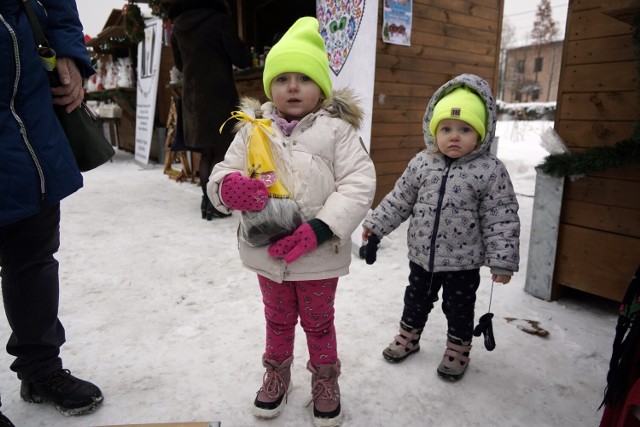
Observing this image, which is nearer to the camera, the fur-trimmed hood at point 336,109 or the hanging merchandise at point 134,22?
the fur-trimmed hood at point 336,109

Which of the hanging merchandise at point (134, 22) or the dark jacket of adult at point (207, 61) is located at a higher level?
the hanging merchandise at point (134, 22)

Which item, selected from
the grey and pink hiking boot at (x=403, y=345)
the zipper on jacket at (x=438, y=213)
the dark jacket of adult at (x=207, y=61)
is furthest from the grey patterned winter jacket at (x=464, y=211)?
the dark jacket of adult at (x=207, y=61)

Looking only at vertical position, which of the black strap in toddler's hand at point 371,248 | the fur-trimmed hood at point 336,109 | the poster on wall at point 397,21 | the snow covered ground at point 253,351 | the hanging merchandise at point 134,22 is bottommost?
the snow covered ground at point 253,351

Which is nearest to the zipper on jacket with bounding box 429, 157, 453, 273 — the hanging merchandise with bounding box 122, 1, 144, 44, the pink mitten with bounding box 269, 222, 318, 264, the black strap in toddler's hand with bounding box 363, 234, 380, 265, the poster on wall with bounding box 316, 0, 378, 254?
the black strap in toddler's hand with bounding box 363, 234, 380, 265

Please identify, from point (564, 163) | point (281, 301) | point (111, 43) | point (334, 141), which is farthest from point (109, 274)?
point (111, 43)

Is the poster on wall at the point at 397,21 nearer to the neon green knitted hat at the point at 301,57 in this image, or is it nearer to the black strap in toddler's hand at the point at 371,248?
the neon green knitted hat at the point at 301,57

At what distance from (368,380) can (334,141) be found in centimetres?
105

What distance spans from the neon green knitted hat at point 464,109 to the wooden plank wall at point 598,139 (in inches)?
39.9

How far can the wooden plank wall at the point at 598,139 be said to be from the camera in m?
2.26

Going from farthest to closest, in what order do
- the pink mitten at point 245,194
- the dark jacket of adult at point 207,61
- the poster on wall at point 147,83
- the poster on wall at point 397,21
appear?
the poster on wall at point 147,83 → the dark jacket of adult at point 207,61 → the poster on wall at point 397,21 → the pink mitten at point 245,194

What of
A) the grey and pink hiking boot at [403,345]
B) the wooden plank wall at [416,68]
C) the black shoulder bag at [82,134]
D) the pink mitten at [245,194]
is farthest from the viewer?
the wooden plank wall at [416,68]

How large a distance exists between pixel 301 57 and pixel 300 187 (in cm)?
44

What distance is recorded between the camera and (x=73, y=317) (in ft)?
8.00

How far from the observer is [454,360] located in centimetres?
193
